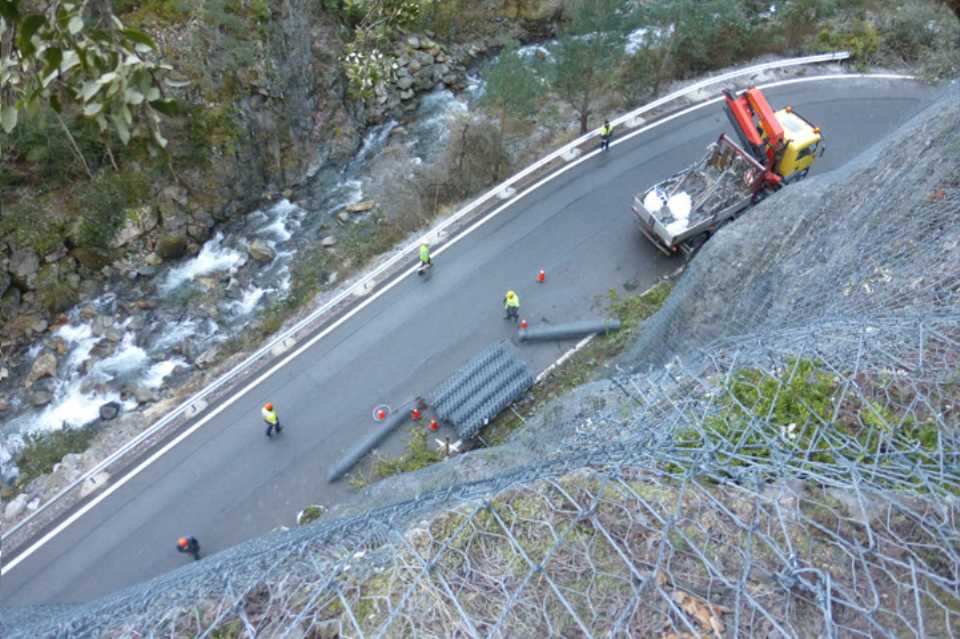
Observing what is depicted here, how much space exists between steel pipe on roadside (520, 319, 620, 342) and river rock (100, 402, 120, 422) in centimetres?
955

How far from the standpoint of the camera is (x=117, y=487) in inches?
454

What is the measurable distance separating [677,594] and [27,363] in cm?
1712

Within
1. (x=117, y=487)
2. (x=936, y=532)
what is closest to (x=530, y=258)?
(x=117, y=487)

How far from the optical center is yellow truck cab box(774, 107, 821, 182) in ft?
44.6

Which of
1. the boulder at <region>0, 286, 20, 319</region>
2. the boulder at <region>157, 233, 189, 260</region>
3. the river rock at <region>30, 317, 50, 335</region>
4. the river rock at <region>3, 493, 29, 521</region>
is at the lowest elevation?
the river rock at <region>3, 493, 29, 521</region>

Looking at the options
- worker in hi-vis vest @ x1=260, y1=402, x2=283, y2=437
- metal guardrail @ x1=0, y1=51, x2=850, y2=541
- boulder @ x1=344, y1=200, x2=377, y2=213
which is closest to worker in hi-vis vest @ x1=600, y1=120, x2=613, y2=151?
metal guardrail @ x1=0, y1=51, x2=850, y2=541

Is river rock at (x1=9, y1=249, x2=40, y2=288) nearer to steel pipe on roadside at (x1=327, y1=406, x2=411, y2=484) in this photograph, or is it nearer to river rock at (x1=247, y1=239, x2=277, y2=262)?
river rock at (x1=247, y1=239, x2=277, y2=262)

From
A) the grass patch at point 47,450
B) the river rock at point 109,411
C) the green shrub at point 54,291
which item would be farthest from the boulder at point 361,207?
the grass patch at point 47,450

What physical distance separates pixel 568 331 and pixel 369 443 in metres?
4.76

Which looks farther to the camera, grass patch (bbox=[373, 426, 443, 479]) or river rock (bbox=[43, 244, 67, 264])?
river rock (bbox=[43, 244, 67, 264])

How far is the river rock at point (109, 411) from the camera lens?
14078 mm

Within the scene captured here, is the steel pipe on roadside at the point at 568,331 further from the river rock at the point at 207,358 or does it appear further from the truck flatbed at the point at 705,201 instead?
the river rock at the point at 207,358

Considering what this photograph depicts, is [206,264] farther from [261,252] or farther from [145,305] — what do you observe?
[145,305]

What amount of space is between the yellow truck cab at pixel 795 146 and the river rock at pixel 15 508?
1706 centimetres
